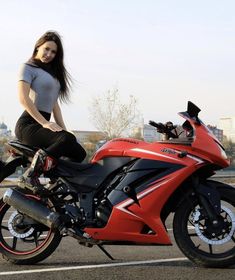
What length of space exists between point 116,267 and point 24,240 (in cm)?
92

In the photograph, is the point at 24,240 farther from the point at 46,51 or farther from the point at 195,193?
the point at 46,51

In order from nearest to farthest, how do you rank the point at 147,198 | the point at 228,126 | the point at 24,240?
1. the point at 147,198
2. the point at 24,240
3. the point at 228,126

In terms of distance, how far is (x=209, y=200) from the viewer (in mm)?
4426

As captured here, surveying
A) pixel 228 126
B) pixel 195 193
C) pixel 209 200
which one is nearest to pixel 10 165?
pixel 195 193

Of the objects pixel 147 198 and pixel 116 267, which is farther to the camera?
pixel 116 267

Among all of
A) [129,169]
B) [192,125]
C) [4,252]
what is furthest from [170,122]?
[4,252]

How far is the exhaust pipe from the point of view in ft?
14.8

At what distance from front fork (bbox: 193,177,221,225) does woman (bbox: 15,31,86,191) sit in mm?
1161

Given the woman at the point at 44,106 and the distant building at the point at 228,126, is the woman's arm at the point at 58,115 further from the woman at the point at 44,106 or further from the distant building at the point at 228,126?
the distant building at the point at 228,126

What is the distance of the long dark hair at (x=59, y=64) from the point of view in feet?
16.7

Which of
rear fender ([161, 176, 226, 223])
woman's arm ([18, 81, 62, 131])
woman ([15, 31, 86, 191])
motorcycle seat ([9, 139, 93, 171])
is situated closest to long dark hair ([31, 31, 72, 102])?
woman ([15, 31, 86, 191])

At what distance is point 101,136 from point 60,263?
130 ft

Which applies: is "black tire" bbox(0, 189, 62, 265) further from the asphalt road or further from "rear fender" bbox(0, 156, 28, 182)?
"rear fender" bbox(0, 156, 28, 182)

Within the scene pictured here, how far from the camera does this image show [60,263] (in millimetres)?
4797
